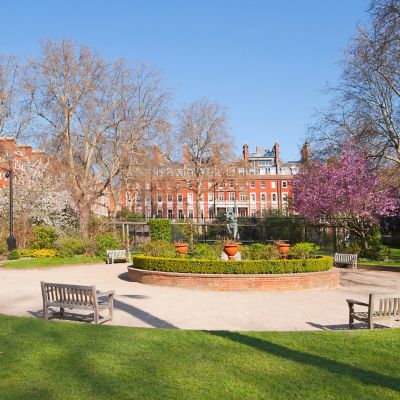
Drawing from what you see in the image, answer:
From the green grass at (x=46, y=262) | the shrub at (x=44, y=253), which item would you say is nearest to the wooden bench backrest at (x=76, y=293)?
the green grass at (x=46, y=262)

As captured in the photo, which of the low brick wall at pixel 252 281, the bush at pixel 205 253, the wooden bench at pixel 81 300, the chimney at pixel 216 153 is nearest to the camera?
the wooden bench at pixel 81 300

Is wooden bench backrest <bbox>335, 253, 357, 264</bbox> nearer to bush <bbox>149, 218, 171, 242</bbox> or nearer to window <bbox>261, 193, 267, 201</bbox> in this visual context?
bush <bbox>149, 218, 171, 242</bbox>

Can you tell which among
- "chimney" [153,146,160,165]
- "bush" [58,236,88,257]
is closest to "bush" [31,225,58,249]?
"bush" [58,236,88,257]

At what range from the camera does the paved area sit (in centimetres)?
908

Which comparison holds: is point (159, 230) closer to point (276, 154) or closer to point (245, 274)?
point (245, 274)

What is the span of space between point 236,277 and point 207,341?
683 centimetres

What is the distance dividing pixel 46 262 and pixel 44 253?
2.77m

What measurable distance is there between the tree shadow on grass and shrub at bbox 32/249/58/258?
62.6 ft

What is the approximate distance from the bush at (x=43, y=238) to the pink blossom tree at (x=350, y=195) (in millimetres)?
14639

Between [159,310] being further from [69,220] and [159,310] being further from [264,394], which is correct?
[69,220]

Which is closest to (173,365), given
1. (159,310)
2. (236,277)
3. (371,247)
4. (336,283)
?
(159,310)

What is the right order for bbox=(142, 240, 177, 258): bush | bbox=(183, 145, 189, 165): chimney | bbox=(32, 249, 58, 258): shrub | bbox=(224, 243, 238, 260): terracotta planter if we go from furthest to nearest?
bbox=(183, 145, 189, 165): chimney
bbox=(32, 249, 58, 258): shrub
bbox=(142, 240, 177, 258): bush
bbox=(224, 243, 238, 260): terracotta planter

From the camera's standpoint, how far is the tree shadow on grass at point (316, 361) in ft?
16.3

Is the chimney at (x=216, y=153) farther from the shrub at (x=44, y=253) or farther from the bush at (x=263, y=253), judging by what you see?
the bush at (x=263, y=253)
